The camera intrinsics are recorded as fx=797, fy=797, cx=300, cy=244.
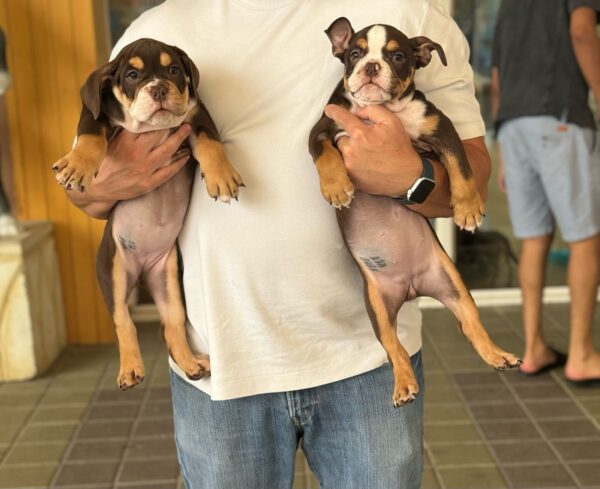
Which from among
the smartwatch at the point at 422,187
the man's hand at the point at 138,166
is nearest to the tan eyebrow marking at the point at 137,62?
the man's hand at the point at 138,166

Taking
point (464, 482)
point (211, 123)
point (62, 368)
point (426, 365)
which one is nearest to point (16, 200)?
point (62, 368)

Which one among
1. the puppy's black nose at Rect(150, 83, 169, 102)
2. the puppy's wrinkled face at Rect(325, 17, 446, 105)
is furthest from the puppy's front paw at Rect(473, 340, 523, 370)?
the puppy's black nose at Rect(150, 83, 169, 102)

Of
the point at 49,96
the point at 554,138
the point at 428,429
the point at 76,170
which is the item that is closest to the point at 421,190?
the point at 76,170

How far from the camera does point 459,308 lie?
4.31ft

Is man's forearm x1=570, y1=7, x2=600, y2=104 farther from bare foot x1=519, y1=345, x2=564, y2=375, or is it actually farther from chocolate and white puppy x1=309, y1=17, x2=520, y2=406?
chocolate and white puppy x1=309, y1=17, x2=520, y2=406

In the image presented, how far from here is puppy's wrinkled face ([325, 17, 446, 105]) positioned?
119cm

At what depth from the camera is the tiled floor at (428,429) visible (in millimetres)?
2656

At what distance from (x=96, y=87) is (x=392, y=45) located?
1.52ft

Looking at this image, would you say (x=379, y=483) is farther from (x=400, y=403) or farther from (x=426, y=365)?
(x=426, y=365)

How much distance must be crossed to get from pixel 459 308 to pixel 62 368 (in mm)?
2769

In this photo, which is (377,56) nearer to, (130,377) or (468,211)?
(468,211)

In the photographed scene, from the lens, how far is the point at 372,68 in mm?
1189

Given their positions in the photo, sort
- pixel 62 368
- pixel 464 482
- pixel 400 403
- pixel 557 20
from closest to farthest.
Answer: pixel 400 403 → pixel 464 482 → pixel 557 20 → pixel 62 368

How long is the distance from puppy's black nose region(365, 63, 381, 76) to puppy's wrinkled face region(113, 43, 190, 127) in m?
0.28
